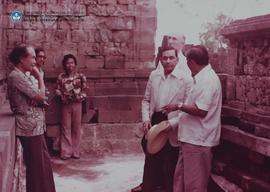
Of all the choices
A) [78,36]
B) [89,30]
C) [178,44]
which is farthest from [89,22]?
[178,44]

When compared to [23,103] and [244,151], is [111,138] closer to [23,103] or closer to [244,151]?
[23,103]

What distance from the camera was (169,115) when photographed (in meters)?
5.02

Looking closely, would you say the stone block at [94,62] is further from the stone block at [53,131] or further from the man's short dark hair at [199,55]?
the man's short dark hair at [199,55]

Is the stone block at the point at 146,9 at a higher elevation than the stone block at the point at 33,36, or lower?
higher

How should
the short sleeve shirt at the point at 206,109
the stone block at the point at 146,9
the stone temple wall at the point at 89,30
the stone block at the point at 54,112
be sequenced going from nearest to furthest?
the short sleeve shirt at the point at 206,109 → the stone block at the point at 54,112 → the stone temple wall at the point at 89,30 → the stone block at the point at 146,9

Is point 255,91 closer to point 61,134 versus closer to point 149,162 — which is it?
point 149,162

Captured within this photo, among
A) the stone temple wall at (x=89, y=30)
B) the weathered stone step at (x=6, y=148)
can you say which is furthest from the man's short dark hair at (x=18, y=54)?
the stone temple wall at (x=89, y=30)

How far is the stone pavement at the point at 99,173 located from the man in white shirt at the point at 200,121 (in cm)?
A: 232

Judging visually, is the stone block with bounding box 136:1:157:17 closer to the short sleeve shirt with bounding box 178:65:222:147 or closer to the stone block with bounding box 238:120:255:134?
the short sleeve shirt with bounding box 178:65:222:147

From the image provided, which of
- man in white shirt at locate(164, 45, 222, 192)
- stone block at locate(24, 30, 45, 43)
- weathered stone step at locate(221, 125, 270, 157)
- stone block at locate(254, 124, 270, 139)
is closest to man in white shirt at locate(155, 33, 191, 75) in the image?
man in white shirt at locate(164, 45, 222, 192)

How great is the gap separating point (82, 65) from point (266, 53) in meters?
6.13

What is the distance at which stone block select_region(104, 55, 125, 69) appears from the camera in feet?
31.2

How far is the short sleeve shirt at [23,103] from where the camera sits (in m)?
4.64

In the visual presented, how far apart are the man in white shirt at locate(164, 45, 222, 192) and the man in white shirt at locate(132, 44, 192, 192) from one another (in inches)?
24.1
